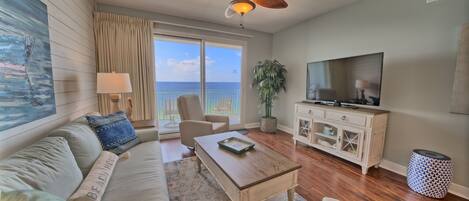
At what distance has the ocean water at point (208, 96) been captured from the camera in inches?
155

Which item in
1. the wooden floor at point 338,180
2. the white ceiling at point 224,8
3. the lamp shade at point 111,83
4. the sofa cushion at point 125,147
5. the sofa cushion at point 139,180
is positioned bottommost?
the wooden floor at point 338,180

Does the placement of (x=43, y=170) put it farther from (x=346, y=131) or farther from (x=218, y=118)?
(x=346, y=131)

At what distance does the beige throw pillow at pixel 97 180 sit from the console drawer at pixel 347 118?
275 centimetres

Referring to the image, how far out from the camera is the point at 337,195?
1881 mm

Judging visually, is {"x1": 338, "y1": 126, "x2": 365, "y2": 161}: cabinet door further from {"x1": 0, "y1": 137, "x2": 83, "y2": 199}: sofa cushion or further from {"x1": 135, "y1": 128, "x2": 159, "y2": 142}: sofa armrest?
{"x1": 0, "y1": 137, "x2": 83, "y2": 199}: sofa cushion

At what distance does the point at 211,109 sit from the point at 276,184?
10.2 feet

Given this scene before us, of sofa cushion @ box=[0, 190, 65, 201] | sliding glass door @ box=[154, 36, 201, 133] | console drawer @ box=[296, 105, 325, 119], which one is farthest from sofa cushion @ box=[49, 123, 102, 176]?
console drawer @ box=[296, 105, 325, 119]

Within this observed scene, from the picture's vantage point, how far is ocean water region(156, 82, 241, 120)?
3.94m

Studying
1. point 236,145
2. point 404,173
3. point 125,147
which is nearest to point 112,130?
point 125,147

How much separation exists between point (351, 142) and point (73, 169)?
2969mm

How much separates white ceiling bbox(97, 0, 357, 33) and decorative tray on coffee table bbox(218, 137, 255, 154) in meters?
2.14

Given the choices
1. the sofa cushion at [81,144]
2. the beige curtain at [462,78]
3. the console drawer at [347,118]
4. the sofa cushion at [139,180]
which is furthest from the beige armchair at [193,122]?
the beige curtain at [462,78]

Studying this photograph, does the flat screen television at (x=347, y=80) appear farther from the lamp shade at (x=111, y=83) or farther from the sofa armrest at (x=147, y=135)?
the lamp shade at (x=111, y=83)

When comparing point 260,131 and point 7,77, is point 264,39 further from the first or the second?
point 7,77
